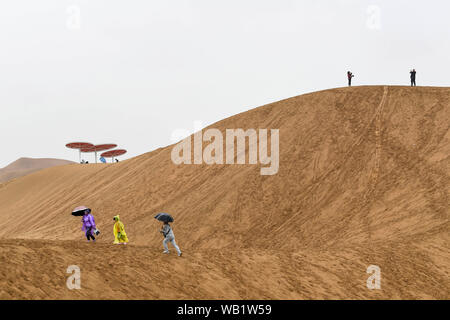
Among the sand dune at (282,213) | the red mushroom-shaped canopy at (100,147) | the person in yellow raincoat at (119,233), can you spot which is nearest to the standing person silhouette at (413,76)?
the sand dune at (282,213)

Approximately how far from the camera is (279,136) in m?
29.6

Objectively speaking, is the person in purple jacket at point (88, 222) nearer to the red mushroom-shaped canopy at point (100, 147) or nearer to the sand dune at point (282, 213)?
the sand dune at point (282, 213)

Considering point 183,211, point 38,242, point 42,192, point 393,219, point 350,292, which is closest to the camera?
point 38,242

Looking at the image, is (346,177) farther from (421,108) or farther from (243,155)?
(421,108)

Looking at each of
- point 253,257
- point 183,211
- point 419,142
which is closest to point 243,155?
point 183,211

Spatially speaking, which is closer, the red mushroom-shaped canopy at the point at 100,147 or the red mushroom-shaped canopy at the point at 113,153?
the red mushroom-shaped canopy at the point at 100,147

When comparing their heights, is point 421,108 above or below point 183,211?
above

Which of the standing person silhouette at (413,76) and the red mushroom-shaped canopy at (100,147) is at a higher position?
the standing person silhouette at (413,76)

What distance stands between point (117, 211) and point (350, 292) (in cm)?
1869

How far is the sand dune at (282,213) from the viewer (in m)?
10.2

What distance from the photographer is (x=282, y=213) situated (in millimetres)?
22266

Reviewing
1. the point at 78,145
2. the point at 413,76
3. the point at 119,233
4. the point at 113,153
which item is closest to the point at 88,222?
the point at 119,233

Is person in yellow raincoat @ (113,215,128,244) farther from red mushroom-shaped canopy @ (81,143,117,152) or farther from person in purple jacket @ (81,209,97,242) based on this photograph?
red mushroom-shaped canopy @ (81,143,117,152)

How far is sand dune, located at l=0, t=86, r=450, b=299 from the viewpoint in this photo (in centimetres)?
1023
